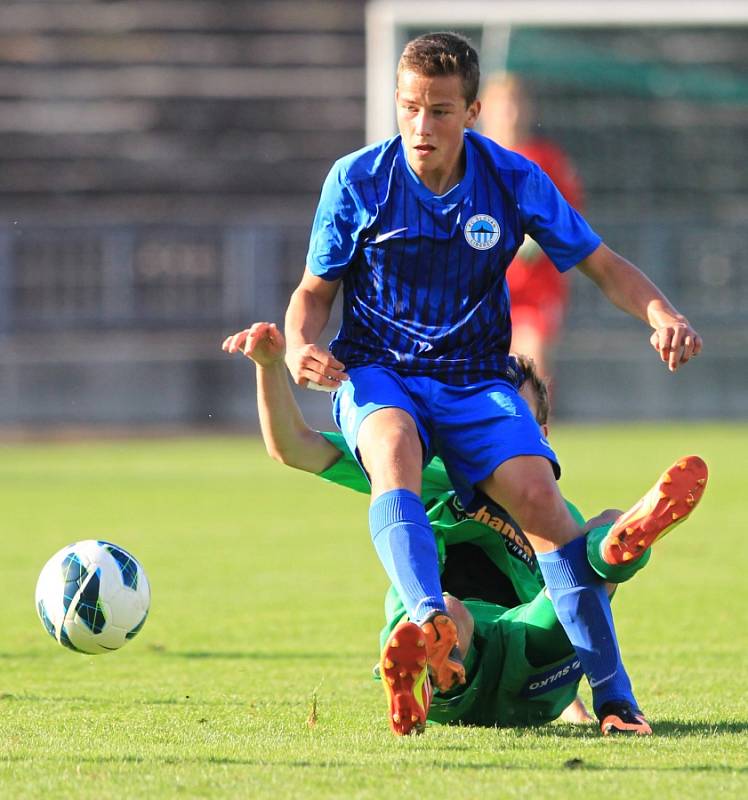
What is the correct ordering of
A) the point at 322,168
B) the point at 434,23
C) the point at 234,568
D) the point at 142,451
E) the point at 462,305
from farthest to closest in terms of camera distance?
the point at 322,168 → the point at 434,23 → the point at 142,451 → the point at 234,568 → the point at 462,305

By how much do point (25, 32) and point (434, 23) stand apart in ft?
24.3

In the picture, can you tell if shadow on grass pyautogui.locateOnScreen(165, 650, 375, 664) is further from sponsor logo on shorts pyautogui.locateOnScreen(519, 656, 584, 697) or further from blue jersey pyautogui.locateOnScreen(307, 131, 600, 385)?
blue jersey pyautogui.locateOnScreen(307, 131, 600, 385)

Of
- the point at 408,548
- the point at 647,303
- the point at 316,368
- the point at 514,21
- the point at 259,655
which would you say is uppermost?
the point at 514,21

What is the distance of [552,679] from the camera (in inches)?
163

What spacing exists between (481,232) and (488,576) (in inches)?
38.3

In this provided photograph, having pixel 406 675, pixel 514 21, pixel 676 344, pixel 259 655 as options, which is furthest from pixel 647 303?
pixel 514 21

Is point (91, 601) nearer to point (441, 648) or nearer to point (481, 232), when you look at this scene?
point (441, 648)

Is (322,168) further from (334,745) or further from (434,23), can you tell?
(334,745)

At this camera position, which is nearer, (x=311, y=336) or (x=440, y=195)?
(x=311, y=336)

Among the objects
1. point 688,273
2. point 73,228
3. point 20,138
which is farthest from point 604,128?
point 20,138

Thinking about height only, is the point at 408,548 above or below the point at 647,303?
below

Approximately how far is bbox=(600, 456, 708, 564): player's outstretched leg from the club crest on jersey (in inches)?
34.8

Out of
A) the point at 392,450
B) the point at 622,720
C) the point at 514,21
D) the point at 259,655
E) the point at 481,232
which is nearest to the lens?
the point at 622,720

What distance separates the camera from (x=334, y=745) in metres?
3.69
